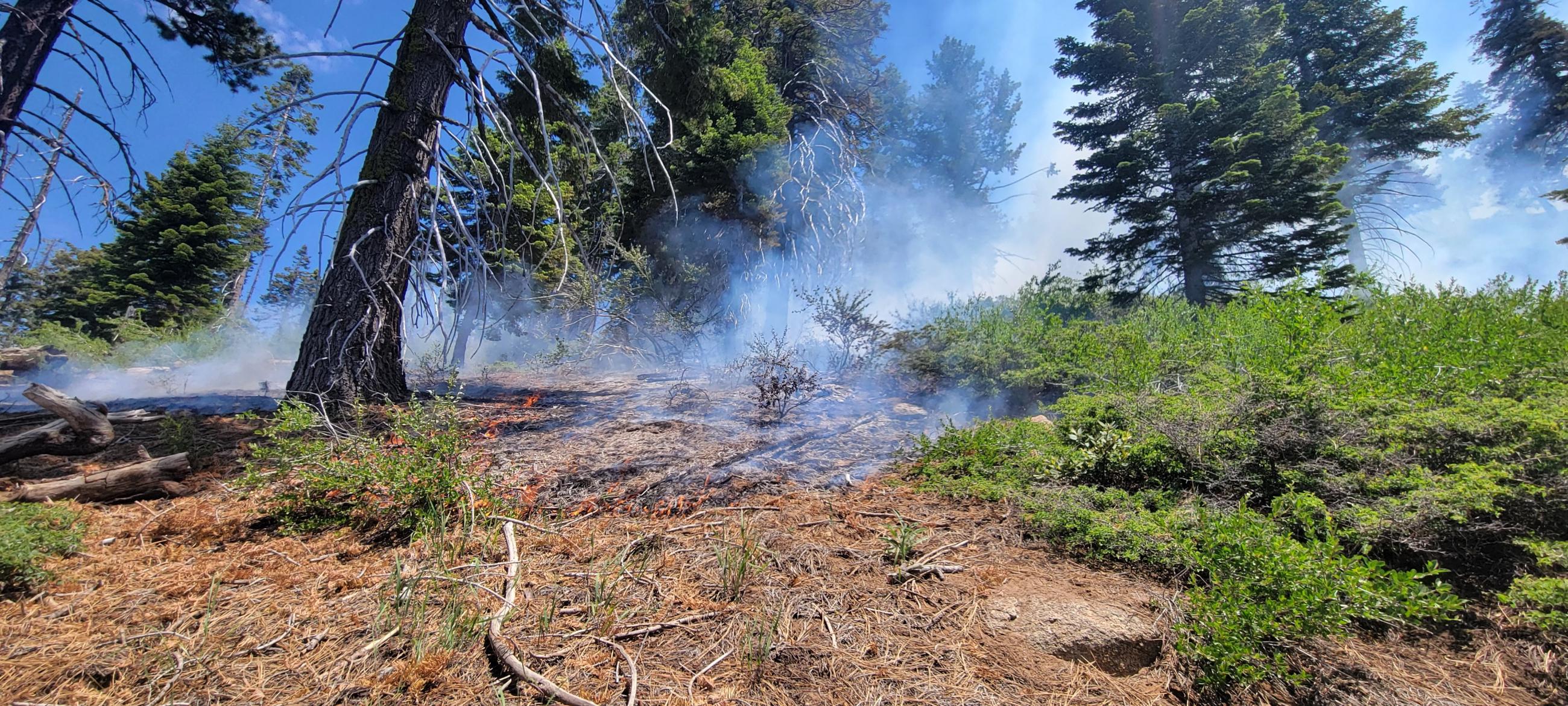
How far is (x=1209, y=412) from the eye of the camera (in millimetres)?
2836

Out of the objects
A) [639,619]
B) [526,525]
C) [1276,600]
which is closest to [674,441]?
[526,525]

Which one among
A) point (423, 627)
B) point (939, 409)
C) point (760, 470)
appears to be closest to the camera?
point (423, 627)

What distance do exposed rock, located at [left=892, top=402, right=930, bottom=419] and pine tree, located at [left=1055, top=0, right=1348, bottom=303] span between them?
28.0ft

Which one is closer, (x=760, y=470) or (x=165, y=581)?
(x=165, y=581)

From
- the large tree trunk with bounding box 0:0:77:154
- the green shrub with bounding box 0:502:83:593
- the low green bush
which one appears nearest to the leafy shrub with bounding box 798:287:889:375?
the low green bush

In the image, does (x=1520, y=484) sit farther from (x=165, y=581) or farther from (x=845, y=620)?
(x=165, y=581)

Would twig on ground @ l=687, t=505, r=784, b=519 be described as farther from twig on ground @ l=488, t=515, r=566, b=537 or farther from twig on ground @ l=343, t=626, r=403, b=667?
twig on ground @ l=343, t=626, r=403, b=667

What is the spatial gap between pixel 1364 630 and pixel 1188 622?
702 millimetres

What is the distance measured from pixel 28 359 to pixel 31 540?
14.4 metres

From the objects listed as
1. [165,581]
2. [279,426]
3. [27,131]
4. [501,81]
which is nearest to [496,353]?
[501,81]

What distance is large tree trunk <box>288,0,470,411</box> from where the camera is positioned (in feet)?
13.0

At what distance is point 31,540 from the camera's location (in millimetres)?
1782

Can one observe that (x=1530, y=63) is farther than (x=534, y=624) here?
Yes

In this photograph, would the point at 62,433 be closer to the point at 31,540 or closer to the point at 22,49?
the point at 31,540
